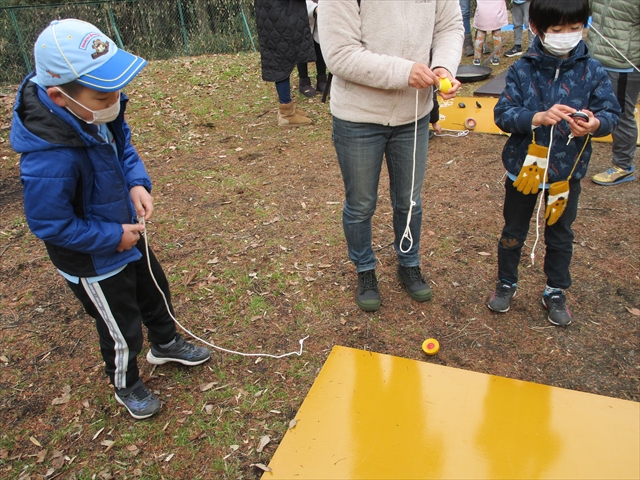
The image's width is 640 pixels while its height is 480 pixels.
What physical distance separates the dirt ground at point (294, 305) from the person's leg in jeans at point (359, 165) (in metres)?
0.59

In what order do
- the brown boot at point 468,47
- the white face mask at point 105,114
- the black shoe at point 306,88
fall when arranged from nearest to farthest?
the white face mask at point 105,114 < the black shoe at point 306,88 < the brown boot at point 468,47

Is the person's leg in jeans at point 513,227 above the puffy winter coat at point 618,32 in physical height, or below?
below

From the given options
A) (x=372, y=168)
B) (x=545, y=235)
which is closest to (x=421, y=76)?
(x=372, y=168)

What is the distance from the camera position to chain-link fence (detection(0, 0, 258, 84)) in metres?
11.1

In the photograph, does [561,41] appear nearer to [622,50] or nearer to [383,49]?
[383,49]

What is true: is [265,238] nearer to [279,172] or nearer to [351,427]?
[279,172]

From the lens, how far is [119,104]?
2006 mm

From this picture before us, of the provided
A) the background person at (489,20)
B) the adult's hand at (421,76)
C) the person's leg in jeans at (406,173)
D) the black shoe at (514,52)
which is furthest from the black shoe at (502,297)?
the black shoe at (514,52)

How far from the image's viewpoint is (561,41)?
231 cm

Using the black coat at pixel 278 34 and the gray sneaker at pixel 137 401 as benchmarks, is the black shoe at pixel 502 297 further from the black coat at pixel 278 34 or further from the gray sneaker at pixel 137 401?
the black coat at pixel 278 34

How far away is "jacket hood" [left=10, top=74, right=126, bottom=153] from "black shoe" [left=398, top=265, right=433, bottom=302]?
2.01 meters

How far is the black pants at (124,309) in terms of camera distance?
2.17 metres

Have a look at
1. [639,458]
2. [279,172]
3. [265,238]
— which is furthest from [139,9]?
[639,458]

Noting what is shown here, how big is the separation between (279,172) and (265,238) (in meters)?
1.41
